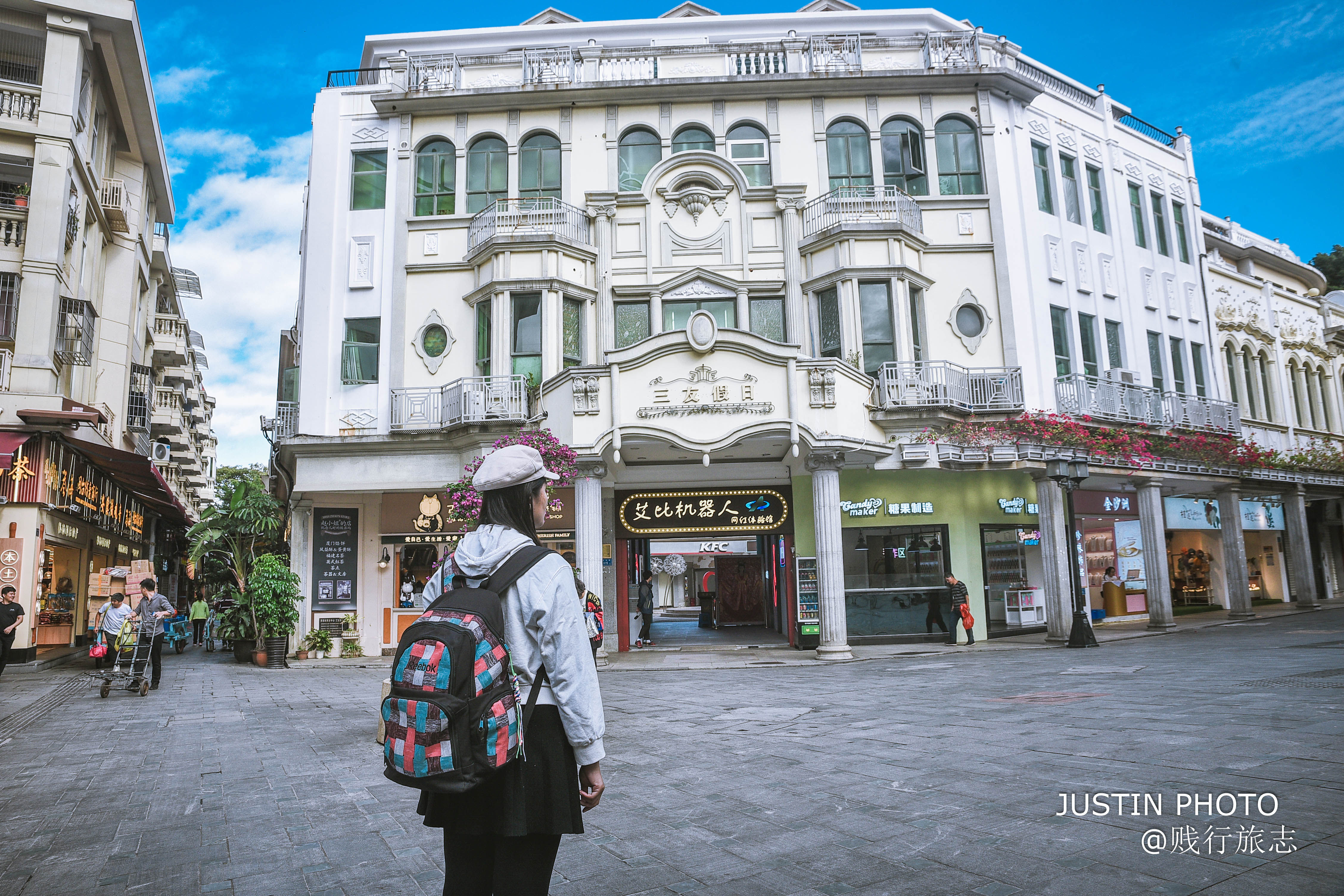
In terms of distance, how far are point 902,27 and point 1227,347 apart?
14684 mm

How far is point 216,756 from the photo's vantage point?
7895mm

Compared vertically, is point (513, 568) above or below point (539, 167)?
below

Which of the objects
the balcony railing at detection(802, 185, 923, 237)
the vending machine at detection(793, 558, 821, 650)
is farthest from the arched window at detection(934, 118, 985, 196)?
the vending machine at detection(793, 558, 821, 650)

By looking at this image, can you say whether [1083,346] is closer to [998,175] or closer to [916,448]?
[998,175]

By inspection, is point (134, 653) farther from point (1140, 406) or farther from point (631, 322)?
point (1140, 406)

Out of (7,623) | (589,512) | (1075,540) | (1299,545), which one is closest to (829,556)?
(589,512)

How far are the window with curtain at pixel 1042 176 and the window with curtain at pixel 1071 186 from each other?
1.57ft

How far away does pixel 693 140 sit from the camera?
2156 cm

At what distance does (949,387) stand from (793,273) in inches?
182

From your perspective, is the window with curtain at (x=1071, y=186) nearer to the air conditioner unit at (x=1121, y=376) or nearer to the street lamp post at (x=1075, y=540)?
the air conditioner unit at (x=1121, y=376)

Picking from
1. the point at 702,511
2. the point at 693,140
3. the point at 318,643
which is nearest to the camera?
the point at 318,643

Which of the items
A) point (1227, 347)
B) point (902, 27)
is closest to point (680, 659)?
point (902, 27)

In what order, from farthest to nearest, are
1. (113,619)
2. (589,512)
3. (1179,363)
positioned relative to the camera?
1. (1179,363)
2. (589,512)
3. (113,619)

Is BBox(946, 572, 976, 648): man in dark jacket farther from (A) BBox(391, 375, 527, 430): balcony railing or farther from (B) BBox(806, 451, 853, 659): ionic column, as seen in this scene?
(A) BBox(391, 375, 527, 430): balcony railing
